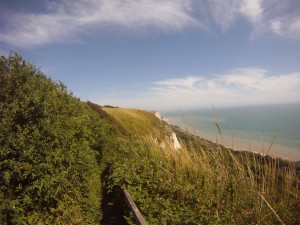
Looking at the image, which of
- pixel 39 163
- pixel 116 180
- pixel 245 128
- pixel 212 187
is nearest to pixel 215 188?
pixel 212 187

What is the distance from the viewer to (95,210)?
628 centimetres

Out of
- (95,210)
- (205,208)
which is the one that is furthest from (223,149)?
(95,210)

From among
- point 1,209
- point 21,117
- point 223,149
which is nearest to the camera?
point 1,209

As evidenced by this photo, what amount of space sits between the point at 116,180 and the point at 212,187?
2518 millimetres

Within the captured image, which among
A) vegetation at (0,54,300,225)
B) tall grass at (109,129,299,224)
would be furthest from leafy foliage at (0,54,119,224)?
tall grass at (109,129,299,224)

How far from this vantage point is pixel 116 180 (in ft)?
21.2

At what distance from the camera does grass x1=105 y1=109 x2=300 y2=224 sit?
442cm

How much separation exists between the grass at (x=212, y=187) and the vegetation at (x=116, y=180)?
0.06 feet

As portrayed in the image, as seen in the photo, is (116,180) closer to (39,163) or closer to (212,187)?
(39,163)

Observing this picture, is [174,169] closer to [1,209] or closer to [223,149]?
[223,149]

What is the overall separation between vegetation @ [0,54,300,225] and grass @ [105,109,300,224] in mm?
19

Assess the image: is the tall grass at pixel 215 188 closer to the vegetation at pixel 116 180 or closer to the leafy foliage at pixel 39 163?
the vegetation at pixel 116 180

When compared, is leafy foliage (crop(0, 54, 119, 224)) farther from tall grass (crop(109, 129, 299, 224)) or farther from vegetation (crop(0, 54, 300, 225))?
tall grass (crop(109, 129, 299, 224))

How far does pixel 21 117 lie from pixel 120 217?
3491 millimetres
